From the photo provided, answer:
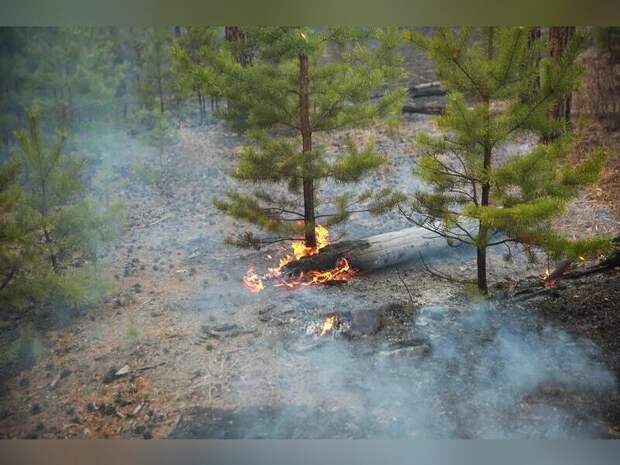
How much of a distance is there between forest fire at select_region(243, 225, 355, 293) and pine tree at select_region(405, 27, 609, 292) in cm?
78

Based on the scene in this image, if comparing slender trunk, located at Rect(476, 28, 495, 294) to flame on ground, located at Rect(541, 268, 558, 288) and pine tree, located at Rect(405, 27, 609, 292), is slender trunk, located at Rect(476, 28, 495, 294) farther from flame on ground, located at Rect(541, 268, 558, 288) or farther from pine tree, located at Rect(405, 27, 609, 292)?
flame on ground, located at Rect(541, 268, 558, 288)

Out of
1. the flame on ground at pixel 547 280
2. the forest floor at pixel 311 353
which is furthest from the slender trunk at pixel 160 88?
the flame on ground at pixel 547 280

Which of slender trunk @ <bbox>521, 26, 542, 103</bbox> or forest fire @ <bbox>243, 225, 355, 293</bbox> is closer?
slender trunk @ <bbox>521, 26, 542, 103</bbox>

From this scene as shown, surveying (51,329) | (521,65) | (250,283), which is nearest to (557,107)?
(521,65)

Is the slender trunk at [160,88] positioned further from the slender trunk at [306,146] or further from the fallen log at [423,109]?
the fallen log at [423,109]

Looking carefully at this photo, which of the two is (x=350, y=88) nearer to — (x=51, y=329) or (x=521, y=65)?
(x=521, y=65)

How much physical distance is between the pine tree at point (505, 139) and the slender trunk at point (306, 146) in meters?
0.75

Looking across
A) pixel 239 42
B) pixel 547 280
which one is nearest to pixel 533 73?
Answer: pixel 547 280

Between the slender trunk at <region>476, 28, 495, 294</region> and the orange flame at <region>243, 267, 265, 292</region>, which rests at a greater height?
the slender trunk at <region>476, 28, 495, 294</region>

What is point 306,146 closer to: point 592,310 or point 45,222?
point 45,222

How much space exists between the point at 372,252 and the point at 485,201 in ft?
2.72

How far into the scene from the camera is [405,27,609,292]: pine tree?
3.05 meters

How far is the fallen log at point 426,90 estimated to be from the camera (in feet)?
12.9

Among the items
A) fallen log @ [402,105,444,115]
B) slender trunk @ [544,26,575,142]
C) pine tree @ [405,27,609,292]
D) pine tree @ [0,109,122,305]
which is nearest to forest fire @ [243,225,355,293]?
pine tree @ [405,27,609,292]
